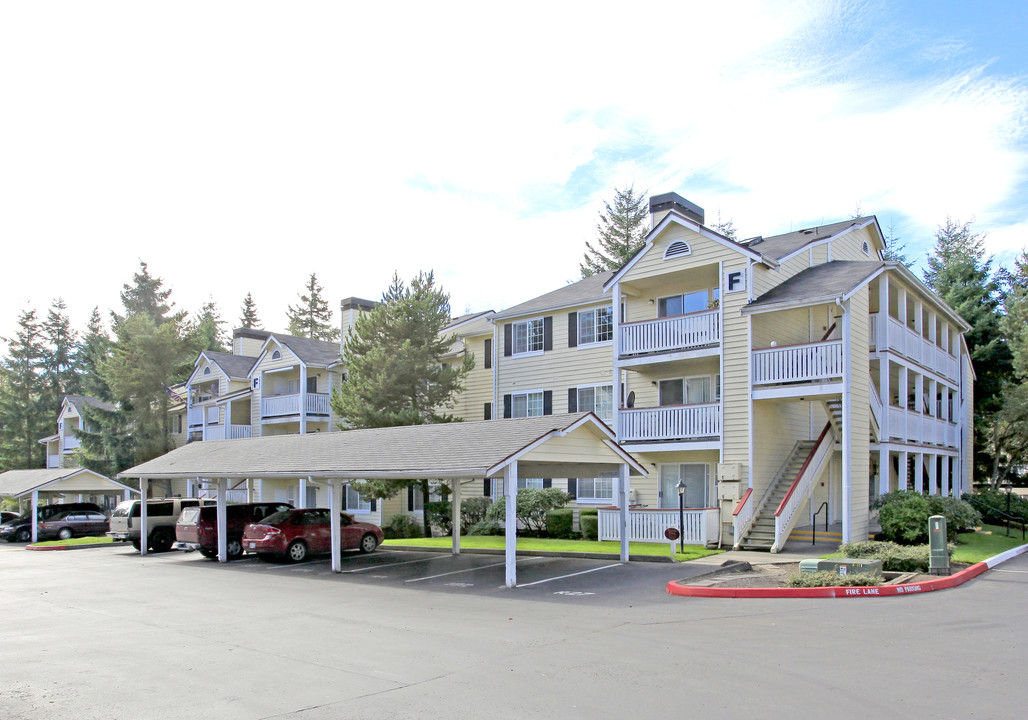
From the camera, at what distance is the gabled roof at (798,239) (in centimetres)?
2505

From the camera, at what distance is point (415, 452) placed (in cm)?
1909

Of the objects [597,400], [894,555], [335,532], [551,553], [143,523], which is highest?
[597,400]

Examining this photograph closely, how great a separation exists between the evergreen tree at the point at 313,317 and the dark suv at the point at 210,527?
6045 cm

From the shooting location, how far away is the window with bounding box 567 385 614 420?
91.7 feet

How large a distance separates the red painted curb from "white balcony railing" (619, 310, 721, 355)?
1044cm

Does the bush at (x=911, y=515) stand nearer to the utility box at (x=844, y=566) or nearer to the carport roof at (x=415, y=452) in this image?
the utility box at (x=844, y=566)

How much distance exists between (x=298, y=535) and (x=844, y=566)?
49.2 feet

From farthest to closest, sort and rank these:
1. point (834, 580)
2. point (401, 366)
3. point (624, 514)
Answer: point (401, 366) → point (624, 514) → point (834, 580)

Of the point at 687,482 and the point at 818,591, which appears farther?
the point at 687,482

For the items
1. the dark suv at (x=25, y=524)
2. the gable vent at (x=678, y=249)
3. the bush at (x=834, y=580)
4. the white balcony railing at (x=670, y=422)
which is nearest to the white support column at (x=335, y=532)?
the white balcony railing at (x=670, y=422)

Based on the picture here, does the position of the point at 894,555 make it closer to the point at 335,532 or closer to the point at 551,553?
the point at 551,553

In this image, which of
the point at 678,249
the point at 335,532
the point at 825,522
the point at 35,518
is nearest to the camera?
the point at 335,532

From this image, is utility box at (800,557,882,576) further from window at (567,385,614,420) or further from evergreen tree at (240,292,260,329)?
evergreen tree at (240,292,260,329)

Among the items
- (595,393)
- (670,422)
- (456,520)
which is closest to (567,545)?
(456,520)
